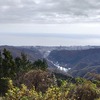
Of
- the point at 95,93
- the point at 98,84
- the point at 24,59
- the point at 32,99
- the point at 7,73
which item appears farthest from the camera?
the point at 24,59

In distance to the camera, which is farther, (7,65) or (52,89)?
(7,65)

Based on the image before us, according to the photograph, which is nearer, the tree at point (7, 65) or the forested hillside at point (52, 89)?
the forested hillside at point (52, 89)

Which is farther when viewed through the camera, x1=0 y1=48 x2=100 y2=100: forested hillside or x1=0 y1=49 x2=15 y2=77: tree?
x1=0 y1=49 x2=15 y2=77: tree

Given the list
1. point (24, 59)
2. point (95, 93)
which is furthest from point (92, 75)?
point (24, 59)

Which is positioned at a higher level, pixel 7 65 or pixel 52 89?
pixel 52 89

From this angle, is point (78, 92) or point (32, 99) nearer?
point (32, 99)

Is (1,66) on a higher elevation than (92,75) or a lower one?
lower

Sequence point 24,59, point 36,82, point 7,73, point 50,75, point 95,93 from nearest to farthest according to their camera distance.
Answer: point 95,93, point 36,82, point 50,75, point 7,73, point 24,59

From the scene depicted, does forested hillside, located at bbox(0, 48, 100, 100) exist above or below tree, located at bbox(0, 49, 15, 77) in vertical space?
above

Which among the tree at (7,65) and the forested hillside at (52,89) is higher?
the forested hillside at (52,89)

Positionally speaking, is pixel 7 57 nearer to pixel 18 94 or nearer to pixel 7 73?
pixel 7 73
